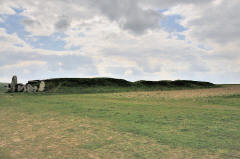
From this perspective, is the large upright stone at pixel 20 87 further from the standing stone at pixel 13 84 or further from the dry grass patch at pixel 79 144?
the dry grass patch at pixel 79 144

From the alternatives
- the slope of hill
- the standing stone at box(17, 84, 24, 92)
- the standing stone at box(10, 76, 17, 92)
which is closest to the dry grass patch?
the standing stone at box(10, 76, 17, 92)

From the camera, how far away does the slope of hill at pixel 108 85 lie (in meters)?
64.1

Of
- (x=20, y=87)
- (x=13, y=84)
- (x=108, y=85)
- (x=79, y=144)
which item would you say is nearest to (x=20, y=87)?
(x=20, y=87)

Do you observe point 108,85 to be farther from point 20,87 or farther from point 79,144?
point 79,144

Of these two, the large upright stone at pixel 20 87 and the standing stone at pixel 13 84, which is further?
the large upright stone at pixel 20 87

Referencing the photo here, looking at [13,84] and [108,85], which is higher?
[108,85]

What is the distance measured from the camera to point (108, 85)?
242 feet

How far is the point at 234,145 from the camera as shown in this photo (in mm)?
7398

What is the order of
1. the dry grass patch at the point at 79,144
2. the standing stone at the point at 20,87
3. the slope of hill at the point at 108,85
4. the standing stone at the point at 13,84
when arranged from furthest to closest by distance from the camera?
the slope of hill at the point at 108,85, the standing stone at the point at 20,87, the standing stone at the point at 13,84, the dry grass patch at the point at 79,144

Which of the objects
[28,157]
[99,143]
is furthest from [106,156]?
[28,157]

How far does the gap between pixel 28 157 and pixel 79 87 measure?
6103 centimetres

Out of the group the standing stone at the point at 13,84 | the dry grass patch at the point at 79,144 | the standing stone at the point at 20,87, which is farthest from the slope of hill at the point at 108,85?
the dry grass patch at the point at 79,144

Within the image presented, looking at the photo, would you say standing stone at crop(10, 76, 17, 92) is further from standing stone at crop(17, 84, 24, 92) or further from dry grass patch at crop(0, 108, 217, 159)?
dry grass patch at crop(0, 108, 217, 159)

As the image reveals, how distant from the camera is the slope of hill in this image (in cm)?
6406
